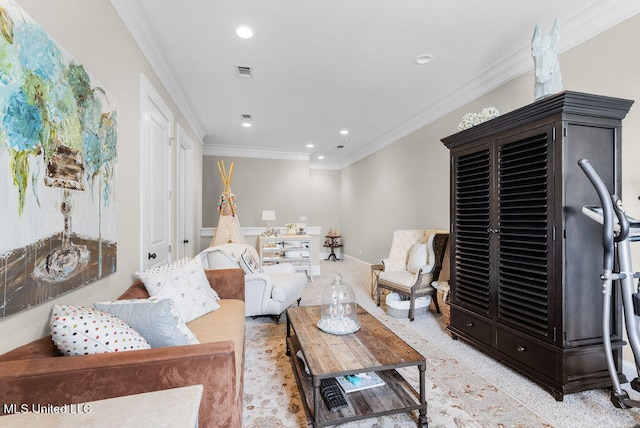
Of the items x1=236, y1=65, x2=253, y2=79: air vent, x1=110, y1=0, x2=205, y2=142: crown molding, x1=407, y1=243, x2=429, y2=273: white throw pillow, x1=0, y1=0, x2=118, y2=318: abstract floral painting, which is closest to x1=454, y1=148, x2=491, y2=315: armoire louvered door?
x1=407, y1=243, x2=429, y2=273: white throw pillow

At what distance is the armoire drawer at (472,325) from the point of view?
2.46 metres

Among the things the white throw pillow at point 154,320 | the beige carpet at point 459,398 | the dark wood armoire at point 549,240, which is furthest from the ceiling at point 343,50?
the beige carpet at point 459,398

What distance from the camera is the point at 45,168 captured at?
1227 mm

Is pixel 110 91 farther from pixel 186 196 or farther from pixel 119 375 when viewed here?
pixel 186 196

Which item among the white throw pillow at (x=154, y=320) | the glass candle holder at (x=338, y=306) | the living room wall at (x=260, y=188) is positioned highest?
the living room wall at (x=260, y=188)

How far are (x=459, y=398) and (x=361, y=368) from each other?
908mm

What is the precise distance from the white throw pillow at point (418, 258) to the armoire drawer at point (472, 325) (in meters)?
0.80

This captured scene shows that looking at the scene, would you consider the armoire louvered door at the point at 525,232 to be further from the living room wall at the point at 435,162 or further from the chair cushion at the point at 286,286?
the chair cushion at the point at 286,286

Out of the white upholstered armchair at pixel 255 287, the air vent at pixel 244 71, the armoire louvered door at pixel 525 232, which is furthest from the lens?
the white upholstered armchair at pixel 255 287

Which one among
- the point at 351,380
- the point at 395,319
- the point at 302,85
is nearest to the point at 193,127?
the point at 302,85

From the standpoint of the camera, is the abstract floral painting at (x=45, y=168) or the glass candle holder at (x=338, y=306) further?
the glass candle holder at (x=338, y=306)

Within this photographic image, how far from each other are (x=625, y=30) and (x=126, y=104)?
3478 mm

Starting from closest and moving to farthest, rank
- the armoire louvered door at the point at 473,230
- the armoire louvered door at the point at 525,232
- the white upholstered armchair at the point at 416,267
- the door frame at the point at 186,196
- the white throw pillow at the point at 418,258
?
the armoire louvered door at the point at 525,232 < the armoire louvered door at the point at 473,230 < the white upholstered armchair at the point at 416,267 < the white throw pillow at the point at 418,258 < the door frame at the point at 186,196

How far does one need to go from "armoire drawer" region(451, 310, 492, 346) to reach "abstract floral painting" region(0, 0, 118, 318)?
9.12ft
